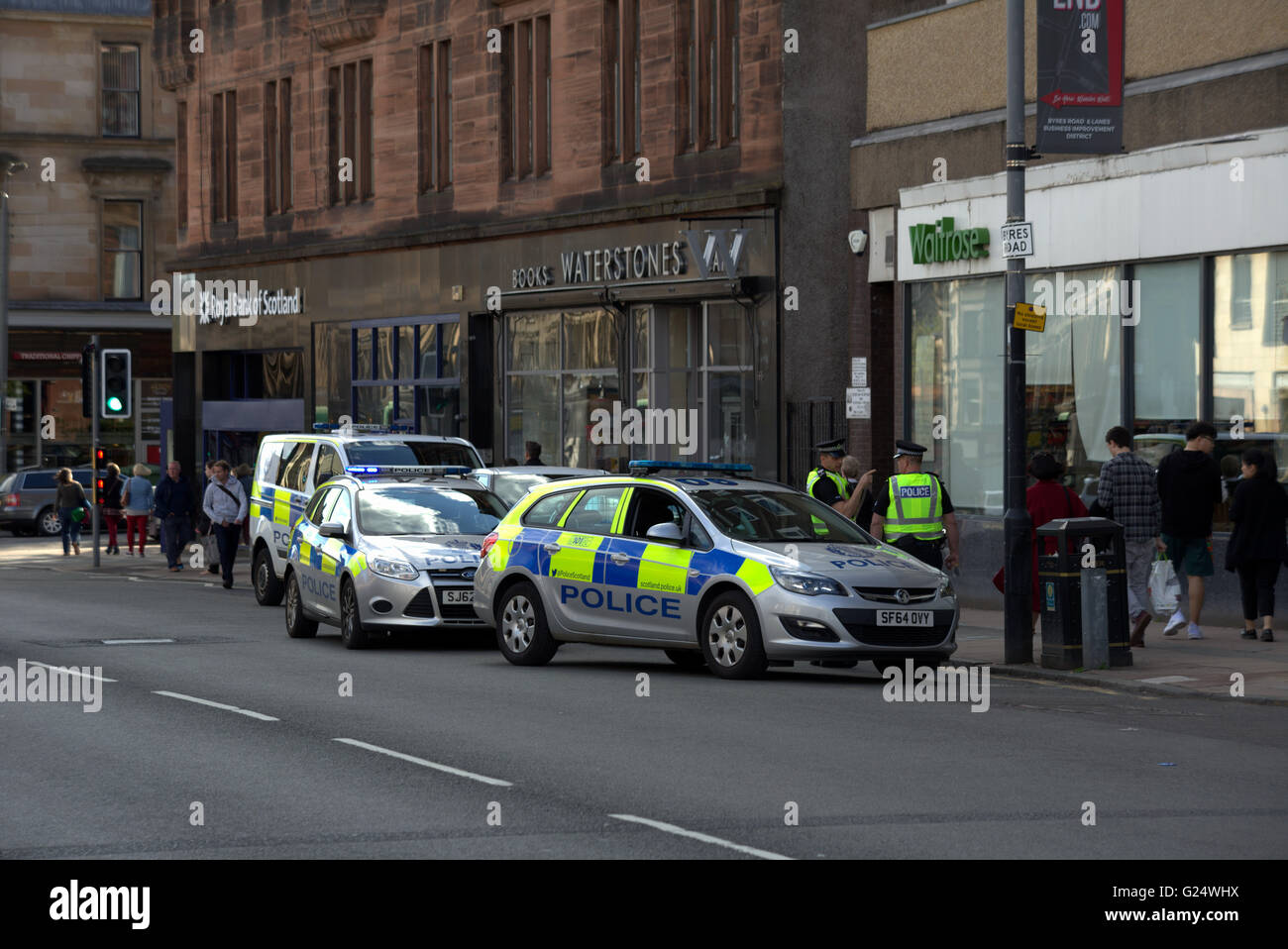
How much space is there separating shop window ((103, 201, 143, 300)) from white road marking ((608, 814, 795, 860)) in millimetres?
51177

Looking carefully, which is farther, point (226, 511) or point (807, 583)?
point (226, 511)

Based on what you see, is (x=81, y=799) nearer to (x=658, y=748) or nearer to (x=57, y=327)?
(x=658, y=748)

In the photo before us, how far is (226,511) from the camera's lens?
98.7 ft

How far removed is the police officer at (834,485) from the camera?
19672mm

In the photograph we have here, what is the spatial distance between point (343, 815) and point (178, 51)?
36.0m

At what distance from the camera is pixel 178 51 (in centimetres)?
4269

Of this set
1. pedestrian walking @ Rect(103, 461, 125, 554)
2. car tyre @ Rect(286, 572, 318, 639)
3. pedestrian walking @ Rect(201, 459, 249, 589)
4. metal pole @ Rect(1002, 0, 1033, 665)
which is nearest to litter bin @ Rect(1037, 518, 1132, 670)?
metal pole @ Rect(1002, 0, 1033, 665)

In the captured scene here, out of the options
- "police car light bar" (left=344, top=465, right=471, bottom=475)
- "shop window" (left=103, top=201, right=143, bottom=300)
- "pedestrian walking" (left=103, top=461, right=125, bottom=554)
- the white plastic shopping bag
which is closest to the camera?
the white plastic shopping bag

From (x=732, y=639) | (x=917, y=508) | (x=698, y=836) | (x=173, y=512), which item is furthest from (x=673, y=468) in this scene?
(x=173, y=512)

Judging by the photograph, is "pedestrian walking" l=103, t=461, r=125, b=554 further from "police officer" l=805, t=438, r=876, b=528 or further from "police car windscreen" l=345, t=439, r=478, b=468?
"police officer" l=805, t=438, r=876, b=528

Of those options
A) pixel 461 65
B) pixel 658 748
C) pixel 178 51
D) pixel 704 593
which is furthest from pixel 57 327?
pixel 658 748

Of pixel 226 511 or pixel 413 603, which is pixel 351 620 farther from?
pixel 226 511

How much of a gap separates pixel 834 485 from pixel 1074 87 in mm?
4525

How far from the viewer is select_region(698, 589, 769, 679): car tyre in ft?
49.0
